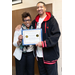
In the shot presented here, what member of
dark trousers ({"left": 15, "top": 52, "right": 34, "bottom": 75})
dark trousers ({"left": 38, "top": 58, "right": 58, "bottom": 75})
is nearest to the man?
dark trousers ({"left": 38, "top": 58, "right": 58, "bottom": 75})

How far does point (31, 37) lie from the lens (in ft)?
3.63

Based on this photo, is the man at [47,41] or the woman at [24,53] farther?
the woman at [24,53]

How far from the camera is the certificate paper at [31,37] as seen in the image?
109cm

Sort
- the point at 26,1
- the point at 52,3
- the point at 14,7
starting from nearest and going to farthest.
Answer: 1. the point at 52,3
2. the point at 26,1
3. the point at 14,7

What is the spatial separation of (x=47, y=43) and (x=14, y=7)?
1.47 m

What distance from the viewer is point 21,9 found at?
1878 millimetres

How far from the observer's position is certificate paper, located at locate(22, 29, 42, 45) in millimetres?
1093

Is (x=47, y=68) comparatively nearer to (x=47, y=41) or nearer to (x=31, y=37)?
(x=47, y=41)

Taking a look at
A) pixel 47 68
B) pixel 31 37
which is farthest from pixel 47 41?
pixel 47 68

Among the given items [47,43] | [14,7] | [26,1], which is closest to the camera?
[47,43]

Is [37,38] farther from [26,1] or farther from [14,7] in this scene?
[14,7]

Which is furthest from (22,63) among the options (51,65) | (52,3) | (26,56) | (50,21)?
(52,3)

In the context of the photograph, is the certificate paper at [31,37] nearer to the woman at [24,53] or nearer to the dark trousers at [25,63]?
the woman at [24,53]

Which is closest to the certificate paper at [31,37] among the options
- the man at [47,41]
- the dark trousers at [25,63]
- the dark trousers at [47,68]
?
the man at [47,41]
